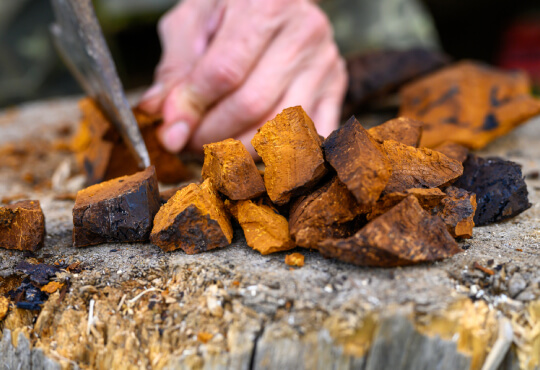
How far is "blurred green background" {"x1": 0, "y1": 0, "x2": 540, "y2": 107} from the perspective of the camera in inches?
151

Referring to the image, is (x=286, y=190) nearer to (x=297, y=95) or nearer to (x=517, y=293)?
(x=517, y=293)

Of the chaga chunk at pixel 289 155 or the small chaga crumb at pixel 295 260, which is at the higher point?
Answer: the chaga chunk at pixel 289 155

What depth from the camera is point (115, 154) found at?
70.7 inches

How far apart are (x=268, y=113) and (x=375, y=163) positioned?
3.72 feet

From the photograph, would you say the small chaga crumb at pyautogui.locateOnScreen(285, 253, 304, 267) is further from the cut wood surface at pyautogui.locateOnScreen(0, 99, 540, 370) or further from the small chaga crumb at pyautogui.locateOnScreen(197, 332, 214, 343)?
the small chaga crumb at pyautogui.locateOnScreen(197, 332, 214, 343)

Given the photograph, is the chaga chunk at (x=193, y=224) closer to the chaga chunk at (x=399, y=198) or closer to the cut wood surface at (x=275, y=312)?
the cut wood surface at (x=275, y=312)

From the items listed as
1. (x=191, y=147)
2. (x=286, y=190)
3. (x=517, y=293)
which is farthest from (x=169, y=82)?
(x=517, y=293)

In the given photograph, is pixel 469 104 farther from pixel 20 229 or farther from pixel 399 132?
pixel 20 229

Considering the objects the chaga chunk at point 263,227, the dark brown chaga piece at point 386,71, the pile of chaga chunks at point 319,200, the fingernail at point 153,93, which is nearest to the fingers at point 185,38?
the fingernail at point 153,93

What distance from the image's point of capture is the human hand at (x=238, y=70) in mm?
1929

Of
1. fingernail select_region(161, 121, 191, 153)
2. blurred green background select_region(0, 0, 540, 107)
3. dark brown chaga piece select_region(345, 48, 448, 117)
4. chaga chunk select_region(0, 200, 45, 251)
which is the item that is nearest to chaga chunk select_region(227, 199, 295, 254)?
chaga chunk select_region(0, 200, 45, 251)

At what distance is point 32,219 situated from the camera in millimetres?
1229

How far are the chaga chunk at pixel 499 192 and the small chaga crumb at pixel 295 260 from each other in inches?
22.9

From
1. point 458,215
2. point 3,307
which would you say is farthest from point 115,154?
point 458,215
